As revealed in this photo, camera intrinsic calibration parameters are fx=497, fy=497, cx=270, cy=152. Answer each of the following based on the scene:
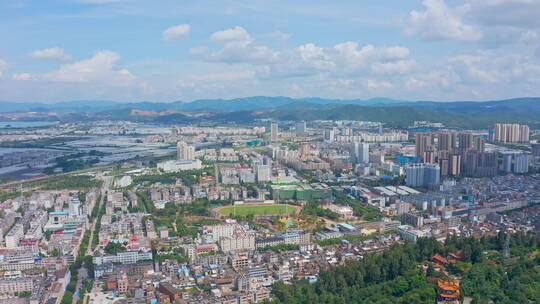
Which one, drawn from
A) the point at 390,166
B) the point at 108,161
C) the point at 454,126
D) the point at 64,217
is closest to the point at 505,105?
the point at 454,126

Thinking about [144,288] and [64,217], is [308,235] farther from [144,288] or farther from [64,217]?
[64,217]

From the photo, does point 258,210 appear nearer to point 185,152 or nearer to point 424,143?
point 185,152

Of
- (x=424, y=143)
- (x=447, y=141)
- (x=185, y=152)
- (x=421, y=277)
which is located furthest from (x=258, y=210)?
(x=447, y=141)

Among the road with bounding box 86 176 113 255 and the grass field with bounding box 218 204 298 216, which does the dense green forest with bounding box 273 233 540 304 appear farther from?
the grass field with bounding box 218 204 298 216

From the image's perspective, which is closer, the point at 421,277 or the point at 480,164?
the point at 421,277

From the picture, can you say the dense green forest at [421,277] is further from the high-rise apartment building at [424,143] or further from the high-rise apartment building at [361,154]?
the high-rise apartment building at [361,154]
